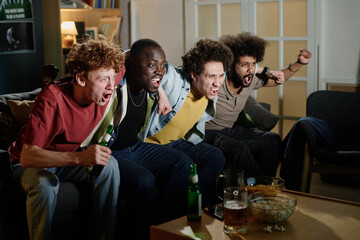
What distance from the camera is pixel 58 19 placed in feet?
17.5

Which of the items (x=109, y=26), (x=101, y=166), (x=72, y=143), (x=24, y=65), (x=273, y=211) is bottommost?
(x=273, y=211)

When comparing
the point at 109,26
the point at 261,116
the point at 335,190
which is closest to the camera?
the point at 261,116

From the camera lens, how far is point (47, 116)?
2492 mm

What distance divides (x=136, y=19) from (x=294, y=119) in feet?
7.09

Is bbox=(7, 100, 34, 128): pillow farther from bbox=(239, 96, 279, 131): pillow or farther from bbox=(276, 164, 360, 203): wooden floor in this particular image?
bbox=(276, 164, 360, 203): wooden floor

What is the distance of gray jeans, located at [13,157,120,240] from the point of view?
2412 mm

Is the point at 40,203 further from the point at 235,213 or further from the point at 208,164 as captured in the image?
the point at 208,164

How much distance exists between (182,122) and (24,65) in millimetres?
2775

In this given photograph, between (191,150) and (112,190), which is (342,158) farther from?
(112,190)

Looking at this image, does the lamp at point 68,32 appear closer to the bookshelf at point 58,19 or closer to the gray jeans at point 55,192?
the bookshelf at point 58,19

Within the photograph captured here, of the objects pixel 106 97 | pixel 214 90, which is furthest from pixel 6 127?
pixel 214 90

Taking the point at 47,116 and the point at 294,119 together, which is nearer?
the point at 47,116

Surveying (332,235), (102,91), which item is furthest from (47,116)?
(332,235)

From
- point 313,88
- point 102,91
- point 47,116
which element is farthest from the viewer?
point 313,88
